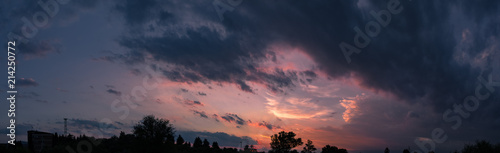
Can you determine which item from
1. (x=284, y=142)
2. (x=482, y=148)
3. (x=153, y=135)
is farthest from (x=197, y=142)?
(x=482, y=148)

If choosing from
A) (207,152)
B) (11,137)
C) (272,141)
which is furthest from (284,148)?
(11,137)

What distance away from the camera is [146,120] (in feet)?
248

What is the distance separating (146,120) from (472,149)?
8261cm

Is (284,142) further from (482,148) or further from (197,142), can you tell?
(482,148)

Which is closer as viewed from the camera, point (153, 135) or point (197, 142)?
point (153, 135)

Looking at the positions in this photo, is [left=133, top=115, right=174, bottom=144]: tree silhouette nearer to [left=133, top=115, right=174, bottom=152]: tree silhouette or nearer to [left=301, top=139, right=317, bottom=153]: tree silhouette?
[left=133, top=115, right=174, bottom=152]: tree silhouette

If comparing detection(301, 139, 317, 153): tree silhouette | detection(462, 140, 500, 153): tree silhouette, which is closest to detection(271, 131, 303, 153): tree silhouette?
detection(301, 139, 317, 153): tree silhouette

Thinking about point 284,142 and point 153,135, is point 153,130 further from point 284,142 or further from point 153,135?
point 284,142

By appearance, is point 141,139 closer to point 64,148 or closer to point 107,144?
point 64,148

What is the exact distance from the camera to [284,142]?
171250 millimetres

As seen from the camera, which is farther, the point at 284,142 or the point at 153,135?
the point at 284,142

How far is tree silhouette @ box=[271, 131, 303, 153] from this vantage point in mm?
171250

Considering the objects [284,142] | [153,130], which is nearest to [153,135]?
[153,130]

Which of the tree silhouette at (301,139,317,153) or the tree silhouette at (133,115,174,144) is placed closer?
the tree silhouette at (133,115,174,144)
